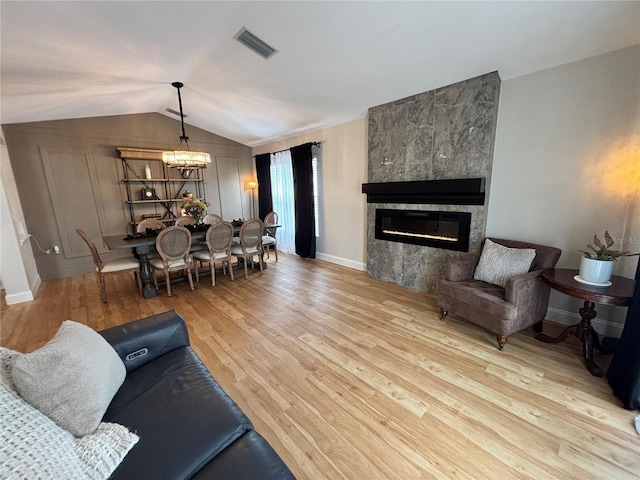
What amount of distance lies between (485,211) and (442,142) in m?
0.98

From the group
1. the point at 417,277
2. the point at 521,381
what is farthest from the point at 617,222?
the point at 417,277

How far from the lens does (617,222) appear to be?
2.29 metres

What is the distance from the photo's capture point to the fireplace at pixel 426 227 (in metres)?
3.14

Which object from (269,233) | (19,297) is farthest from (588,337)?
(19,297)

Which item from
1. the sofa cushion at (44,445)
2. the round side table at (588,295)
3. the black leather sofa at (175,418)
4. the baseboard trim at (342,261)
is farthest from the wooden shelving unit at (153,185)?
the round side table at (588,295)

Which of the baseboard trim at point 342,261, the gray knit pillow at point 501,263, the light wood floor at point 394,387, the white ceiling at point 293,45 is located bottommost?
the light wood floor at point 394,387

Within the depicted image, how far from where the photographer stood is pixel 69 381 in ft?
3.39

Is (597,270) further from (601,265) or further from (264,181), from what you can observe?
(264,181)

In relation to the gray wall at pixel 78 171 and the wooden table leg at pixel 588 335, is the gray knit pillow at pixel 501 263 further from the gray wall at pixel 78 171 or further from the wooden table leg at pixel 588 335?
the gray wall at pixel 78 171

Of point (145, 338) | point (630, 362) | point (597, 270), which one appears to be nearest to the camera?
point (145, 338)

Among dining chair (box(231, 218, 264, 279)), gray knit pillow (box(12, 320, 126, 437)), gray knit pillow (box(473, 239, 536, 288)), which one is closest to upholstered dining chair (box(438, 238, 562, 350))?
gray knit pillow (box(473, 239, 536, 288))

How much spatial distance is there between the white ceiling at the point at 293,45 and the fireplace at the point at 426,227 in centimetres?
156

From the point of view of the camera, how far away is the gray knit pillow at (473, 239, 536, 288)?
246 centimetres

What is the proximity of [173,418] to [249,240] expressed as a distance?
329cm
